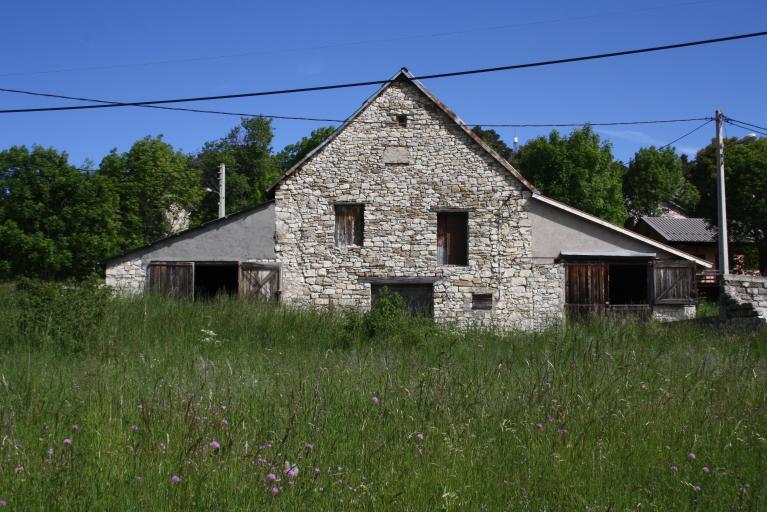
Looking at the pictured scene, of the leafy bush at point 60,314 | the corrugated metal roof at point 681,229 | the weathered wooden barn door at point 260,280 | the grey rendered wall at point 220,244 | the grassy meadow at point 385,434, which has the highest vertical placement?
the corrugated metal roof at point 681,229

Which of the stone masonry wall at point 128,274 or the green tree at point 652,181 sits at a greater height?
the green tree at point 652,181

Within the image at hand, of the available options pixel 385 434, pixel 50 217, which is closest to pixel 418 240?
pixel 385 434

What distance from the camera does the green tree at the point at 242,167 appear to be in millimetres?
42812

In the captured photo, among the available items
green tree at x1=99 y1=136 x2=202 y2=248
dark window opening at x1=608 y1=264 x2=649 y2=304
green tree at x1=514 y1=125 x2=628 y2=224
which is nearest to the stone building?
dark window opening at x1=608 y1=264 x2=649 y2=304

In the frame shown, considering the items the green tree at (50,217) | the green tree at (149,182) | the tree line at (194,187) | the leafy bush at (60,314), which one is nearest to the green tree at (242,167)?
the tree line at (194,187)

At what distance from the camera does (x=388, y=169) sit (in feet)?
59.6

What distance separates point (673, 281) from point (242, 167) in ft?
110

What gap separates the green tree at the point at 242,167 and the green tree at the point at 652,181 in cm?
2530

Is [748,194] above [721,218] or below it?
above

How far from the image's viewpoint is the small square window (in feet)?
59.0

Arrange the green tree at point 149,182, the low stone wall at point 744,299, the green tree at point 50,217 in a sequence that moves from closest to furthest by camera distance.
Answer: the low stone wall at point 744,299 < the green tree at point 50,217 < the green tree at point 149,182

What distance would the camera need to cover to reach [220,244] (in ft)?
59.4

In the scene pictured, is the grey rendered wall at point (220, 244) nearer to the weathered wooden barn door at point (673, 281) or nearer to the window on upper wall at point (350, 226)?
the window on upper wall at point (350, 226)

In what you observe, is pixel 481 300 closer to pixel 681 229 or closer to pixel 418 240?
pixel 418 240
